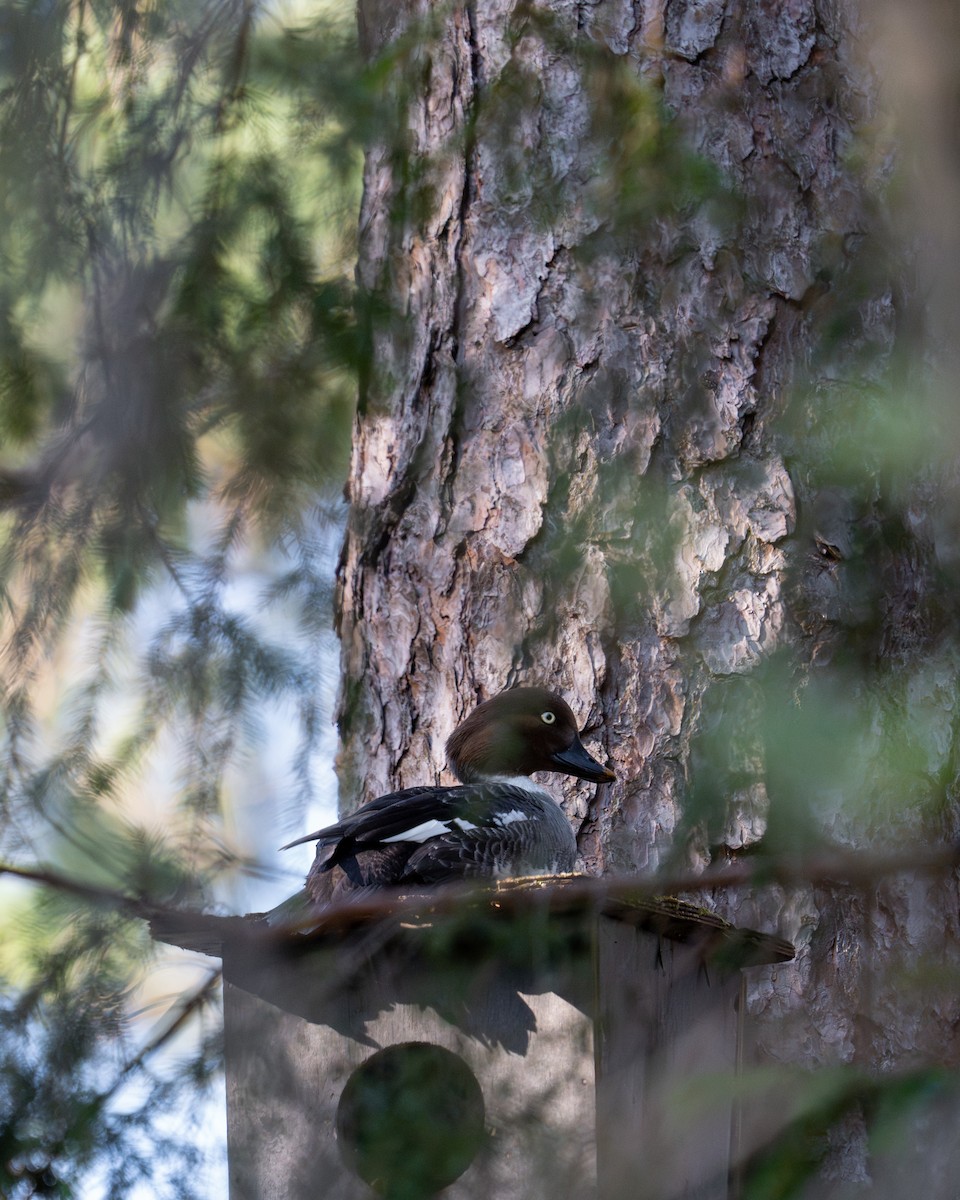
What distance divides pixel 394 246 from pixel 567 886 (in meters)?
1.89

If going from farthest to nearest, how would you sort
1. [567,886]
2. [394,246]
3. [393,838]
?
[394,246], [393,838], [567,886]

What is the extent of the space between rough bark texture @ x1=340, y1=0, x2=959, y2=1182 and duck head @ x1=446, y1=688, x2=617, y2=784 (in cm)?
13

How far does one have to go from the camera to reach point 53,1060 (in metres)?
1.80

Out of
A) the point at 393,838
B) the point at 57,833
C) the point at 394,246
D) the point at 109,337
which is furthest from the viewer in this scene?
the point at 394,246

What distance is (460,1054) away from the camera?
6.62 feet

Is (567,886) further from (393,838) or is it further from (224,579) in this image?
(224,579)

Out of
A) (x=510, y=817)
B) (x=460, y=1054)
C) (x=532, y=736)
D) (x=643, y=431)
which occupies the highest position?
(x=643, y=431)

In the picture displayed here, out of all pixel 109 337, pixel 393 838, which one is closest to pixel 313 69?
pixel 109 337

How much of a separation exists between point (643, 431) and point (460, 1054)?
1.41m

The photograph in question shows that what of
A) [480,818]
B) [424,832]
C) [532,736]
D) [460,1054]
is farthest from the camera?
[532,736]

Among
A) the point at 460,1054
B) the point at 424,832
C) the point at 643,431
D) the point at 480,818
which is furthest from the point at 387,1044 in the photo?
the point at 643,431

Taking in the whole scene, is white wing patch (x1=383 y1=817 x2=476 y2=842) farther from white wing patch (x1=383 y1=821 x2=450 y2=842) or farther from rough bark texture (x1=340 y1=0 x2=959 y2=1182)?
rough bark texture (x1=340 y1=0 x2=959 y2=1182)

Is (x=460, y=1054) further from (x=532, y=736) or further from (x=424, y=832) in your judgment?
(x=532, y=736)

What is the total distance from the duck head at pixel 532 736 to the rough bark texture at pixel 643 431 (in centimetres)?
13
